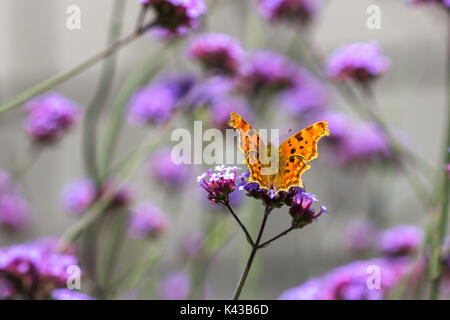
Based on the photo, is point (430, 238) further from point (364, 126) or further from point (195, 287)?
point (364, 126)

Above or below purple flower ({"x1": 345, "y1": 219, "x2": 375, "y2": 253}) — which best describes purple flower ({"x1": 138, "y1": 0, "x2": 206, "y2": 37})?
above

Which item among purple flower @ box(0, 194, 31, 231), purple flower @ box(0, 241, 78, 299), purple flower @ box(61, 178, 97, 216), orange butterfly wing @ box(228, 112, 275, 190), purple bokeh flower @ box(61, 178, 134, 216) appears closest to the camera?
orange butterfly wing @ box(228, 112, 275, 190)

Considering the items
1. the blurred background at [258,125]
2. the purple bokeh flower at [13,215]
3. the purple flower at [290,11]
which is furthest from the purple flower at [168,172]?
the purple flower at [290,11]

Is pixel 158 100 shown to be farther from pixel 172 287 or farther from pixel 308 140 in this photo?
pixel 308 140

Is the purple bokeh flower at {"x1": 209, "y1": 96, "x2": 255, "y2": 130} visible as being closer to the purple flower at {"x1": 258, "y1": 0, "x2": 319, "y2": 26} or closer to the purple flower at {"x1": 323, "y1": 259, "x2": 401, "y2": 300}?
the purple flower at {"x1": 258, "y1": 0, "x2": 319, "y2": 26}

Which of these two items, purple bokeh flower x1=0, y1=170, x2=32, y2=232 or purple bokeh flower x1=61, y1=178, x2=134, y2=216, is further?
purple bokeh flower x1=0, y1=170, x2=32, y2=232

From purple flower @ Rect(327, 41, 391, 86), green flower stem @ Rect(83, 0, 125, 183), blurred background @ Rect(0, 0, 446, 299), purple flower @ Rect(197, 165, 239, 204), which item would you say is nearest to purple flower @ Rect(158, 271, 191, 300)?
blurred background @ Rect(0, 0, 446, 299)

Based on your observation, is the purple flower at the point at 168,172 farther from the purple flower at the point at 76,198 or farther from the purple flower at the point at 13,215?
the purple flower at the point at 13,215
